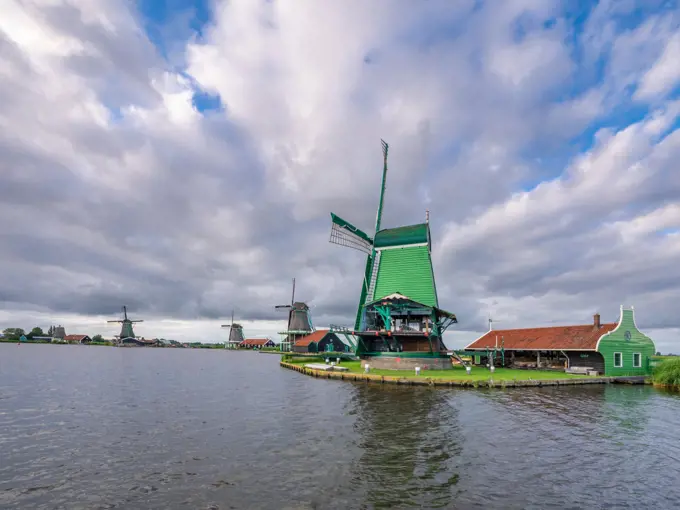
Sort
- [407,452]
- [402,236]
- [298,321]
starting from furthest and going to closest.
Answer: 1. [298,321]
2. [402,236]
3. [407,452]

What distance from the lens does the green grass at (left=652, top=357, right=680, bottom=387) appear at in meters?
35.9

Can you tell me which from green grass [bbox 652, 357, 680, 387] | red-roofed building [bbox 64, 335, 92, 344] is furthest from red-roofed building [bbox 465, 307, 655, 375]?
red-roofed building [bbox 64, 335, 92, 344]

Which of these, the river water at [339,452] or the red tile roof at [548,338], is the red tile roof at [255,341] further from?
the river water at [339,452]

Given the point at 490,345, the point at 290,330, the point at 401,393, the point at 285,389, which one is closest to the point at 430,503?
the point at 401,393

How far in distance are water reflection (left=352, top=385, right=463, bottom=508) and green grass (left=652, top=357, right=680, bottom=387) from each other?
23.7m

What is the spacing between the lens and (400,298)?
45656 millimetres

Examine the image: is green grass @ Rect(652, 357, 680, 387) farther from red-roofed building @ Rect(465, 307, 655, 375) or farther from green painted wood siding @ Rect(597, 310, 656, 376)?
red-roofed building @ Rect(465, 307, 655, 375)

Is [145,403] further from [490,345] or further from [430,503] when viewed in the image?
[490,345]

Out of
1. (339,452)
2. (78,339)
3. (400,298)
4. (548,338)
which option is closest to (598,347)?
(548,338)

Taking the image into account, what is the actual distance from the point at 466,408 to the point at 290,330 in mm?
84156

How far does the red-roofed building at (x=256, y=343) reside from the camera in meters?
164

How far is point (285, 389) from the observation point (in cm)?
3431

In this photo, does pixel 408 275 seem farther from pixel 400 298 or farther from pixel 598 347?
pixel 598 347

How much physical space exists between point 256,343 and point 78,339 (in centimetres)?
8490
